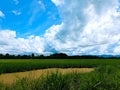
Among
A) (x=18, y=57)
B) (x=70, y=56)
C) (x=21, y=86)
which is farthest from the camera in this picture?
(x=70, y=56)

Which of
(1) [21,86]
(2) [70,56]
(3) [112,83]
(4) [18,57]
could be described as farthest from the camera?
(2) [70,56]

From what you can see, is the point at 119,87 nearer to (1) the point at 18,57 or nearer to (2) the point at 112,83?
(2) the point at 112,83

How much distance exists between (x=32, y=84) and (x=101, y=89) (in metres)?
1.64

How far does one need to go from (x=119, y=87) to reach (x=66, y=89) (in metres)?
1.52

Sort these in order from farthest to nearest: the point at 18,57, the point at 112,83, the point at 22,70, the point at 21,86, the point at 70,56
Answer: the point at 70,56, the point at 18,57, the point at 22,70, the point at 112,83, the point at 21,86

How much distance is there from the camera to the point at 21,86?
21.0 ft

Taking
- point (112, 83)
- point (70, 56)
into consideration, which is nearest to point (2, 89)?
point (112, 83)

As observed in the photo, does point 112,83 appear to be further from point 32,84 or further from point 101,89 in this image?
point 32,84

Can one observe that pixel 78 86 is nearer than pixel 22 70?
Yes

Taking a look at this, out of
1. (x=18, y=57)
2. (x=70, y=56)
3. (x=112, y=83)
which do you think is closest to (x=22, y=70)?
(x=112, y=83)

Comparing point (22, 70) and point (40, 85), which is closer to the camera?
point (40, 85)

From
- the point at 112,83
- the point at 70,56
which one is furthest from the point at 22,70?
the point at 70,56

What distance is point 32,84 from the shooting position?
21.4 feet

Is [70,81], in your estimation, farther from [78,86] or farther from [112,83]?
[112,83]
